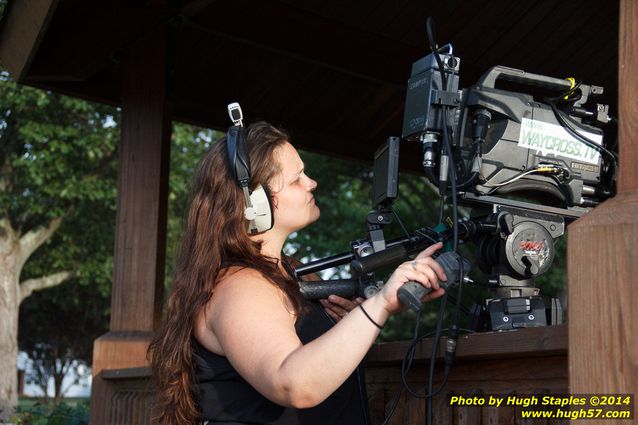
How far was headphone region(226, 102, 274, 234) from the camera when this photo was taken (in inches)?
85.9

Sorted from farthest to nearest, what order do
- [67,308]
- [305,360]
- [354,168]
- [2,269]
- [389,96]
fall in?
[67,308]
[2,269]
[354,168]
[389,96]
[305,360]

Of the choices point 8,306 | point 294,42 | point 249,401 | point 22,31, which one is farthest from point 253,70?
point 8,306

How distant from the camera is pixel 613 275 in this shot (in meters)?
1.47

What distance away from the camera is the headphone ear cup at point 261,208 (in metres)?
2.20

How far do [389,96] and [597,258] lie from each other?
202 inches

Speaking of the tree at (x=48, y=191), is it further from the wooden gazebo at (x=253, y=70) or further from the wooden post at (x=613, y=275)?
the wooden post at (x=613, y=275)

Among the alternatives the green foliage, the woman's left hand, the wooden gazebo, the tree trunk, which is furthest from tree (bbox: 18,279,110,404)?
the woman's left hand

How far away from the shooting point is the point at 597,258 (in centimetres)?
151

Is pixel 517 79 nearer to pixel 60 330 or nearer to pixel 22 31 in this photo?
pixel 22 31

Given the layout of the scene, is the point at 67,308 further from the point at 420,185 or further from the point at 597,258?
the point at 597,258

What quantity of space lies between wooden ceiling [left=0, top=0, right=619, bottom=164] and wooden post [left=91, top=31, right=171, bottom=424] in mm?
122

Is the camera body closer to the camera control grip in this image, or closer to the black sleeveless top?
the camera control grip

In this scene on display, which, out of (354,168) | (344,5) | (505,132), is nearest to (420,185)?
(354,168)

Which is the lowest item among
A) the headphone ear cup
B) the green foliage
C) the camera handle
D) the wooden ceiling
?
the green foliage
